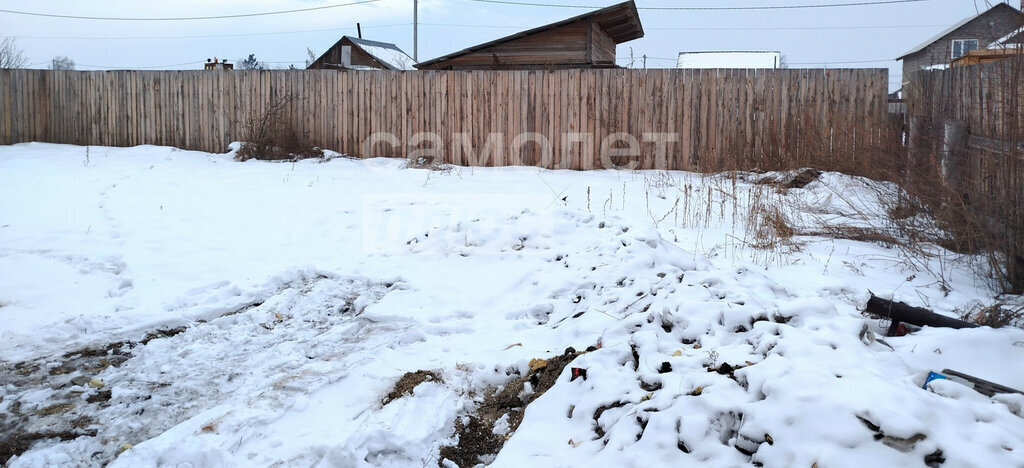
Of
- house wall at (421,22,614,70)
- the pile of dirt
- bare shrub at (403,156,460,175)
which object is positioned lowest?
the pile of dirt

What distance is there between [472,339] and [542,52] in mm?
11397

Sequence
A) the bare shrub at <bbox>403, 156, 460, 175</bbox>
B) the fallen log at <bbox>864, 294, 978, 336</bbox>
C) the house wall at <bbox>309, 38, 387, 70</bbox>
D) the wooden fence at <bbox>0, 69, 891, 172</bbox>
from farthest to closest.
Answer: the house wall at <bbox>309, 38, 387, 70</bbox>, the bare shrub at <bbox>403, 156, 460, 175</bbox>, the wooden fence at <bbox>0, 69, 891, 172</bbox>, the fallen log at <bbox>864, 294, 978, 336</bbox>

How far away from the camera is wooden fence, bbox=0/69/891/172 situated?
10.4 metres

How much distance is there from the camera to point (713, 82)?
10648mm

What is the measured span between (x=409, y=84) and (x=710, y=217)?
630 centimetres

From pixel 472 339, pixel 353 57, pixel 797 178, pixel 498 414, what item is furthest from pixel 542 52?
pixel 353 57

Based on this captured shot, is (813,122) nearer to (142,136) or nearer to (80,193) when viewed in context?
(80,193)

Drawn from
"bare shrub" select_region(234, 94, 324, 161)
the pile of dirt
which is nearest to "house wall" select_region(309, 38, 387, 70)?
"bare shrub" select_region(234, 94, 324, 161)

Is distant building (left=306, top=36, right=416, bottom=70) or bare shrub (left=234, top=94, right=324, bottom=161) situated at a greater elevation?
distant building (left=306, top=36, right=416, bottom=70)

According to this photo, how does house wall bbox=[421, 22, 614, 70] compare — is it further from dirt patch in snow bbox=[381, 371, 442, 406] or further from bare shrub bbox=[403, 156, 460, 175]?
dirt patch in snow bbox=[381, 371, 442, 406]

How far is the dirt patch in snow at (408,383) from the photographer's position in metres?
3.16

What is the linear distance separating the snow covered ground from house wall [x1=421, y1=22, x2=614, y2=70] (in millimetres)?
7826

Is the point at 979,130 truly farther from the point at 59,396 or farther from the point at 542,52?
the point at 542,52

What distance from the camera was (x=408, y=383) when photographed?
329 cm
